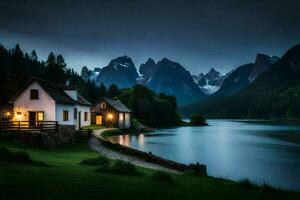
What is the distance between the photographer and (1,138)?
3416 centimetres

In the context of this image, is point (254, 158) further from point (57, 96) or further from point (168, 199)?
point (168, 199)

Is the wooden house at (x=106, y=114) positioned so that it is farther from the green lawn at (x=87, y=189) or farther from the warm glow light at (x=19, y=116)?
the green lawn at (x=87, y=189)

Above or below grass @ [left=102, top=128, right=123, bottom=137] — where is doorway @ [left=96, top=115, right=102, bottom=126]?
above

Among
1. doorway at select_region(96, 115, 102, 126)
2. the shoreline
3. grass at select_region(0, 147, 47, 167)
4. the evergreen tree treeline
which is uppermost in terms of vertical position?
the evergreen tree treeline

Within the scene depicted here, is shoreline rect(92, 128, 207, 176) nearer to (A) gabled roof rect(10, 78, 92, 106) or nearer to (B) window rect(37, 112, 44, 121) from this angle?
(A) gabled roof rect(10, 78, 92, 106)

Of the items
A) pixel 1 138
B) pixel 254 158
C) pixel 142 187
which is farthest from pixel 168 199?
pixel 254 158

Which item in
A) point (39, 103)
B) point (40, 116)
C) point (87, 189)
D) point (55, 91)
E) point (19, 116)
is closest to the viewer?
point (87, 189)

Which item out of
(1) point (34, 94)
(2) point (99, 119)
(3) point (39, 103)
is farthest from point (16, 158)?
(2) point (99, 119)

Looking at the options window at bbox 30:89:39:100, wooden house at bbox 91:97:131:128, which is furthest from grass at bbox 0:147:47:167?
wooden house at bbox 91:97:131:128

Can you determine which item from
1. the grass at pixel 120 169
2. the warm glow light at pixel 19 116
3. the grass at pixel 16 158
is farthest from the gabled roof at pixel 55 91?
the grass at pixel 120 169

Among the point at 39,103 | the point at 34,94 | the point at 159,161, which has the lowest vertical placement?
the point at 159,161

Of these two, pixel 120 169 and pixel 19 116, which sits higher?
pixel 19 116

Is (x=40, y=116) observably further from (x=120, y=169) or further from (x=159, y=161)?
(x=120, y=169)

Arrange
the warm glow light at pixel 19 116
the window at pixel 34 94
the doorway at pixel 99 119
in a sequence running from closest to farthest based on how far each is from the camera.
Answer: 1. the window at pixel 34 94
2. the warm glow light at pixel 19 116
3. the doorway at pixel 99 119
